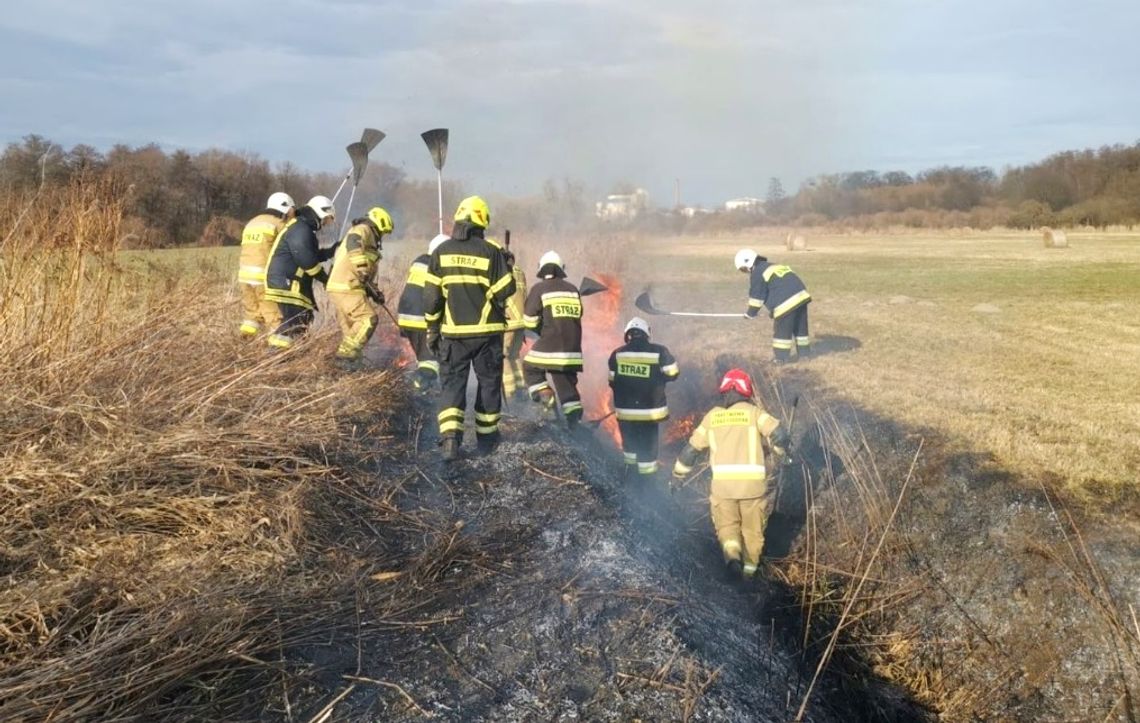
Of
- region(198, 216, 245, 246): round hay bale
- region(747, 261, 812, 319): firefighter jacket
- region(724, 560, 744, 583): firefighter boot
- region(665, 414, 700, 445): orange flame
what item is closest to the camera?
region(724, 560, 744, 583): firefighter boot

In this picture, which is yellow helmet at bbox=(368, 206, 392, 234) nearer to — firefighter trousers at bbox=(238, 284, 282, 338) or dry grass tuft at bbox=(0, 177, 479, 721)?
firefighter trousers at bbox=(238, 284, 282, 338)

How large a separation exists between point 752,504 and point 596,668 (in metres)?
2.67

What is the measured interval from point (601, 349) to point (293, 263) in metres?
5.61

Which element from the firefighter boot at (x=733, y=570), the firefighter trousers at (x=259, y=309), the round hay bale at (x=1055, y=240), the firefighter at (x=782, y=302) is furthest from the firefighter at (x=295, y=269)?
the round hay bale at (x=1055, y=240)

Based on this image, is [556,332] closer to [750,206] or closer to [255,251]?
[255,251]

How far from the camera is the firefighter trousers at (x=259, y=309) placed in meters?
8.48

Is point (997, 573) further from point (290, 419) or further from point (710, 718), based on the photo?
point (290, 419)

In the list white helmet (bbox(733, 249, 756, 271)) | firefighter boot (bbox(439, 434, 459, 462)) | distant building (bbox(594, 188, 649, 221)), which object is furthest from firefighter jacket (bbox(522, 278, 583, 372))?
distant building (bbox(594, 188, 649, 221))

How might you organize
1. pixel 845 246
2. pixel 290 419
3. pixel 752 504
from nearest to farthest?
1. pixel 290 419
2. pixel 752 504
3. pixel 845 246

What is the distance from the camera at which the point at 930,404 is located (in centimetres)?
857

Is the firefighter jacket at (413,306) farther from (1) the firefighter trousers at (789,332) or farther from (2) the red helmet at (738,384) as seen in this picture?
(1) the firefighter trousers at (789,332)

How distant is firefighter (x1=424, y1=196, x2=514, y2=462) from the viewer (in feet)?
20.6

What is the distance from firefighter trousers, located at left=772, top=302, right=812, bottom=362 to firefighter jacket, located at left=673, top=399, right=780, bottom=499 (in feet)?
15.7

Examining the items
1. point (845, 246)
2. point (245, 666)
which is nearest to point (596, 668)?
point (245, 666)
